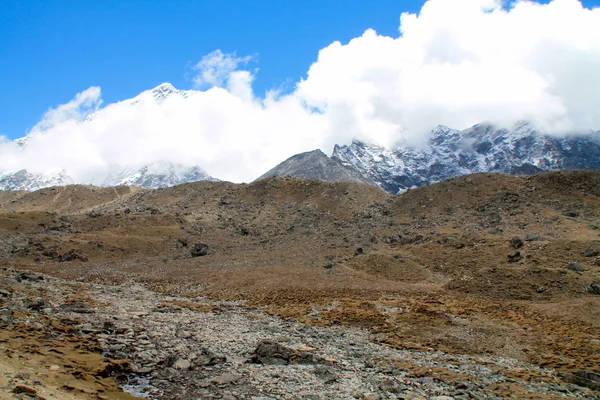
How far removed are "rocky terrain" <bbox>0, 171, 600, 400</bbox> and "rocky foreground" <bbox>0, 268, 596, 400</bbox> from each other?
0.13 meters

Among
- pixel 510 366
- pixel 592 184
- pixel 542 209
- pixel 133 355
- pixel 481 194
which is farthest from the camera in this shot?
pixel 481 194

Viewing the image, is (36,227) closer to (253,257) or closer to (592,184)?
(253,257)

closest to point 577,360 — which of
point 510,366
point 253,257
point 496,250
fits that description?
point 510,366

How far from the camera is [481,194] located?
87.0 meters

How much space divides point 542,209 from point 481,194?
13893 millimetres

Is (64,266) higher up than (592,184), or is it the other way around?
(592,184)

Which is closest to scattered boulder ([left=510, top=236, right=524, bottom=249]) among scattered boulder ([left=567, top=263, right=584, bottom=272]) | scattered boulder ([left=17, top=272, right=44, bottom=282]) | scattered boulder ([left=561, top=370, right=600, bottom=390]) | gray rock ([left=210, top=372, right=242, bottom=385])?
scattered boulder ([left=567, top=263, right=584, bottom=272])

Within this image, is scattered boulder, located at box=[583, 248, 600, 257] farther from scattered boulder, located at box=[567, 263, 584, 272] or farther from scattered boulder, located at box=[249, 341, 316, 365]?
scattered boulder, located at box=[249, 341, 316, 365]

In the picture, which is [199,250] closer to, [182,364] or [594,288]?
[182,364]

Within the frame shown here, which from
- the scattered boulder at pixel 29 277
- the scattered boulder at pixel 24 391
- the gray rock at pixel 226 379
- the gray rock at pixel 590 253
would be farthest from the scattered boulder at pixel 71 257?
the gray rock at pixel 590 253

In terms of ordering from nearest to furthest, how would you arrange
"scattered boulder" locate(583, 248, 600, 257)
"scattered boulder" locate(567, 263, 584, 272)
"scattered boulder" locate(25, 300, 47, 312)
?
"scattered boulder" locate(25, 300, 47, 312)
"scattered boulder" locate(567, 263, 584, 272)
"scattered boulder" locate(583, 248, 600, 257)

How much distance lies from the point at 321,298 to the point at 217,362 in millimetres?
20821

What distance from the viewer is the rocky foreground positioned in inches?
659

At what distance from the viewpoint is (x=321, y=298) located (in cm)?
4069
